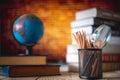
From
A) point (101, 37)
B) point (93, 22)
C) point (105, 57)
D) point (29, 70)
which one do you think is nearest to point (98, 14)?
point (93, 22)

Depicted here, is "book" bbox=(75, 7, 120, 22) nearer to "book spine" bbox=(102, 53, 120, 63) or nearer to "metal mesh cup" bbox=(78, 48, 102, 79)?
"book spine" bbox=(102, 53, 120, 63)

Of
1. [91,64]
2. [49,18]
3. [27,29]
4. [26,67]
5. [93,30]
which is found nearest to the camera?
[91,64]

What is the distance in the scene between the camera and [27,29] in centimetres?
140

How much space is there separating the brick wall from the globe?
56cm

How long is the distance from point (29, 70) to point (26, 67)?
0.08 ft

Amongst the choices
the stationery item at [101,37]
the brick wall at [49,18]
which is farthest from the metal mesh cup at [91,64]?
the brick wall at [49,18]

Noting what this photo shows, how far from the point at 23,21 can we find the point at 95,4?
858 millimetres

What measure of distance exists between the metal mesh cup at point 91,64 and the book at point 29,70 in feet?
0.76

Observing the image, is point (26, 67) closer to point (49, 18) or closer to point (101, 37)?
point (101, 37)

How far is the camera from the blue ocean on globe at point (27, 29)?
4.57ft

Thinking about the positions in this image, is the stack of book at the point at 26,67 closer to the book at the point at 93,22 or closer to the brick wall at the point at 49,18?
the book at the point at 93,22

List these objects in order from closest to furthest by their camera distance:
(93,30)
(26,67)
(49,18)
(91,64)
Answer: (91,64)
(26,67)
(93,30)
(49,18)

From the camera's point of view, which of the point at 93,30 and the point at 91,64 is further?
the point at 93,30

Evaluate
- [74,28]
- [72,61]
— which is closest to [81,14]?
[74,28]
